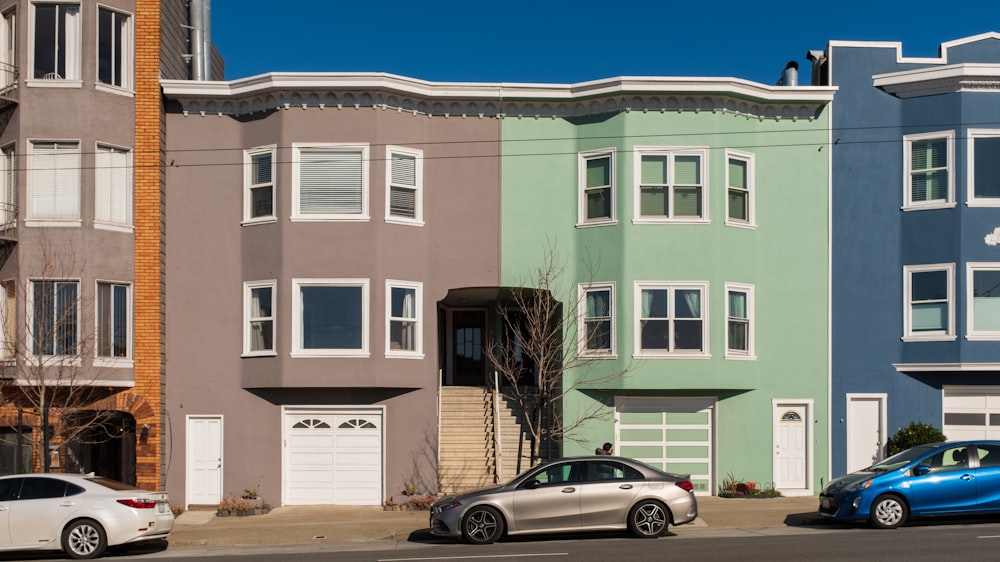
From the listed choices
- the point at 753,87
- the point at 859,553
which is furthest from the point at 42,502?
the point at 753,87

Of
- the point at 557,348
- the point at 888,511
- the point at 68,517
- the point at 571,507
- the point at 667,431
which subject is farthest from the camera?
the point at 667,431

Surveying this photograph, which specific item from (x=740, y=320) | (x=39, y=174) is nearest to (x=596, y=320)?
(x=740, y=320)

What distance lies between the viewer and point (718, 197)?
83.0 feet

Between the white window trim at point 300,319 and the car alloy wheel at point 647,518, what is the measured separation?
8.32m

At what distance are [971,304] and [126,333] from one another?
60.1ft

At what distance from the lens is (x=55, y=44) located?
24.5 metres

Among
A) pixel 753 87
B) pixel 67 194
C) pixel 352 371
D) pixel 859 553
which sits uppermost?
pixel 753 87

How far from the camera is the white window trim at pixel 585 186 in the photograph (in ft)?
83.1

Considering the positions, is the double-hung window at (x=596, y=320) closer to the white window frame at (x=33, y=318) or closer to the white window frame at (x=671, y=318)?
the white window frame at (x=671, y=318)

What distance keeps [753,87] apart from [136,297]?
14.3 metres

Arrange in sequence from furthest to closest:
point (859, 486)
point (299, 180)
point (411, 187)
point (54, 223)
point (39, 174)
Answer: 1. point (411, 187)
2. point (299, 180)
3. point (39, 174)
4. point (54, 223)
5. point (859, 486)

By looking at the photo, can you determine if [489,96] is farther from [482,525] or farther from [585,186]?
[482,525]

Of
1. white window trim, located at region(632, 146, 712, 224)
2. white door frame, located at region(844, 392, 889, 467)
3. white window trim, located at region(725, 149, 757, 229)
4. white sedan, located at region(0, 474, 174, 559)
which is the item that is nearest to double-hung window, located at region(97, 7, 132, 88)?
white sedan, located at region(0, 474, 174, 559)

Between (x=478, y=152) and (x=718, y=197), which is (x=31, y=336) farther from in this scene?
(x=718, y=197)
